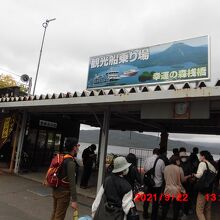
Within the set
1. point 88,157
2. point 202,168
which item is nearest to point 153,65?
point 88,157

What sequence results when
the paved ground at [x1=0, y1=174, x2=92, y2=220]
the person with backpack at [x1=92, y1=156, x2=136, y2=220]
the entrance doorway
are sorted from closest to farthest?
the person with backpack at [x1=92, y1=156, x2=136, y2=220] < the paved ground at [x1=0, y1=174, x2=92, y2=220] < the entrance doorway

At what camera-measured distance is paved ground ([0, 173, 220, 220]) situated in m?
6.71

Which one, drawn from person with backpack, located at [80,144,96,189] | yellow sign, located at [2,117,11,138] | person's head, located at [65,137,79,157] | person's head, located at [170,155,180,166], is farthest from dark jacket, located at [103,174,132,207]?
yellow sign, located at [2,117,11,138]

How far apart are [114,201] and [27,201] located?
509cm

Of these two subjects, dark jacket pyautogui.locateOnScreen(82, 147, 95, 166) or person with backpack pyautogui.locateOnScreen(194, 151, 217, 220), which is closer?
person with backpack pyautogui.locateOnScreen(194, 151, 217, 220)

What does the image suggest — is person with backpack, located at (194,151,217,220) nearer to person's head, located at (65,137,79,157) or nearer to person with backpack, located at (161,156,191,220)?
person with backpack, located at (161,156,191,220)

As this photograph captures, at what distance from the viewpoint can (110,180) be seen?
144 inches

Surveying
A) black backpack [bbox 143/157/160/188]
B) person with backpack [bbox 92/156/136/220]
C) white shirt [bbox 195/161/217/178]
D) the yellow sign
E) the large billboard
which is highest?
the large billboard

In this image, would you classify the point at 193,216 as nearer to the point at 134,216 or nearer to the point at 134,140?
the point at 134,216

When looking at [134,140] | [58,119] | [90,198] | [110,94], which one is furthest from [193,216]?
[134,140]

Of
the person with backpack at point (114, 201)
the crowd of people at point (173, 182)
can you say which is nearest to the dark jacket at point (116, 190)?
the person with backpack at point (114, 201)

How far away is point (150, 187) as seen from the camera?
6984 millimetres

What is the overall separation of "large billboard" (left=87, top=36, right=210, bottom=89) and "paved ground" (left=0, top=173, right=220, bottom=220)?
13.8 feet

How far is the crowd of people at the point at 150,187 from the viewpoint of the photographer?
3568 mm
